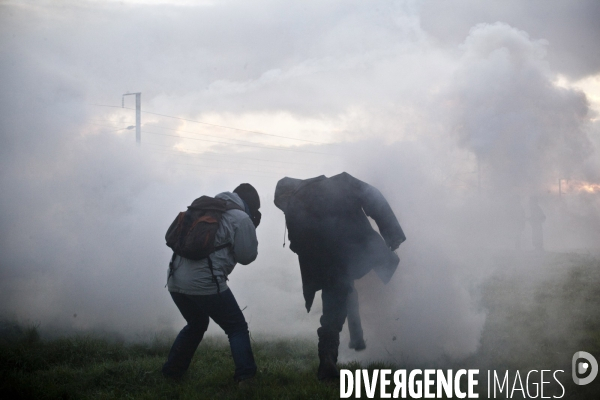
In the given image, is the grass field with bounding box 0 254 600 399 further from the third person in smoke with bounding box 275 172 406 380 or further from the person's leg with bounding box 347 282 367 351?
the third person in smoke with bounding box 275 172 406 380

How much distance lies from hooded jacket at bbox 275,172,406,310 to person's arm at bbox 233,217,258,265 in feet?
1.87

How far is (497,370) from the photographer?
150 inches

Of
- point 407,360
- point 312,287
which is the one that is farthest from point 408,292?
point 312,287

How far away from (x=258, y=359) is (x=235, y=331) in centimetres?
100

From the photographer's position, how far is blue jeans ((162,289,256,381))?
11.7 ft

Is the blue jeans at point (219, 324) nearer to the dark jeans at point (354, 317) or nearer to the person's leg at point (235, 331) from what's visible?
the person's leg at point (235, 331)

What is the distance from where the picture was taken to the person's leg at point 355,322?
4215 mm

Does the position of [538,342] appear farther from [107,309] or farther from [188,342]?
[107,309]

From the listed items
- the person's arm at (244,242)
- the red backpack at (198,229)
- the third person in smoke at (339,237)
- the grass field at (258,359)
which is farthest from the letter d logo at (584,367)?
the red backpack at (198,229)

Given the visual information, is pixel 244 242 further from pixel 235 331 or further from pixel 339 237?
pixel 339 237

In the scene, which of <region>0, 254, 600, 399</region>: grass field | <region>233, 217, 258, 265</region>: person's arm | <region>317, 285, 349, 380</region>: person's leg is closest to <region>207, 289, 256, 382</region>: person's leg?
<region>0, 254, 600, 399</region>: grass field

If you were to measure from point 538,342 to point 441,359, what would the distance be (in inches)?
37.3

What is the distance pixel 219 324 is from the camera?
3656 millimetres

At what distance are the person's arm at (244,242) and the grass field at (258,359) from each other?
0.92 meters
